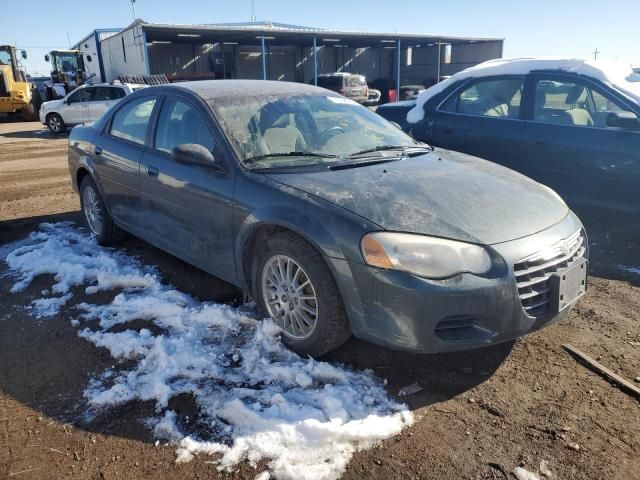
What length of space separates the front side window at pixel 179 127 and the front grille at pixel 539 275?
2.10 metres

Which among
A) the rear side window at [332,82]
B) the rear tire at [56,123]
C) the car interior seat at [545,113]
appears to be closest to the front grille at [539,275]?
the car interior seat at [545,113]

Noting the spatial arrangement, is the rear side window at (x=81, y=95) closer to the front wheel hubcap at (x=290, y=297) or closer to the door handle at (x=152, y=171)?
the door handle at (x=152, y=171)

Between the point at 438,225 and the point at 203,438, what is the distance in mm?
1538

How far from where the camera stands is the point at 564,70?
5.33 m

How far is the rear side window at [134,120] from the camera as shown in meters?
4.31

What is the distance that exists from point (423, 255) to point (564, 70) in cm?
380

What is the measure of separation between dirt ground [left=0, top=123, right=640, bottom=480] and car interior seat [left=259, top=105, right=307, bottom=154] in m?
1.18

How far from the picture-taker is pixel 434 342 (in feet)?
8.62

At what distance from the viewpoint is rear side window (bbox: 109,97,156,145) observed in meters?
4.31

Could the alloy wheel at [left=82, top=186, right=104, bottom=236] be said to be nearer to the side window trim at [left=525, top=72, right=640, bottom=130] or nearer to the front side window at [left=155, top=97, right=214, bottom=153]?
the front side window at [left=155, top=97, right=214, bottom=153]

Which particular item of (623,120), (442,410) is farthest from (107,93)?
(442,410)

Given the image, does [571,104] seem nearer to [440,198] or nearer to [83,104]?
[440,198]

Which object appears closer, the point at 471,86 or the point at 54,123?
the point at 471,86

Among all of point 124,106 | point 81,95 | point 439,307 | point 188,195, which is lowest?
point 439,307
